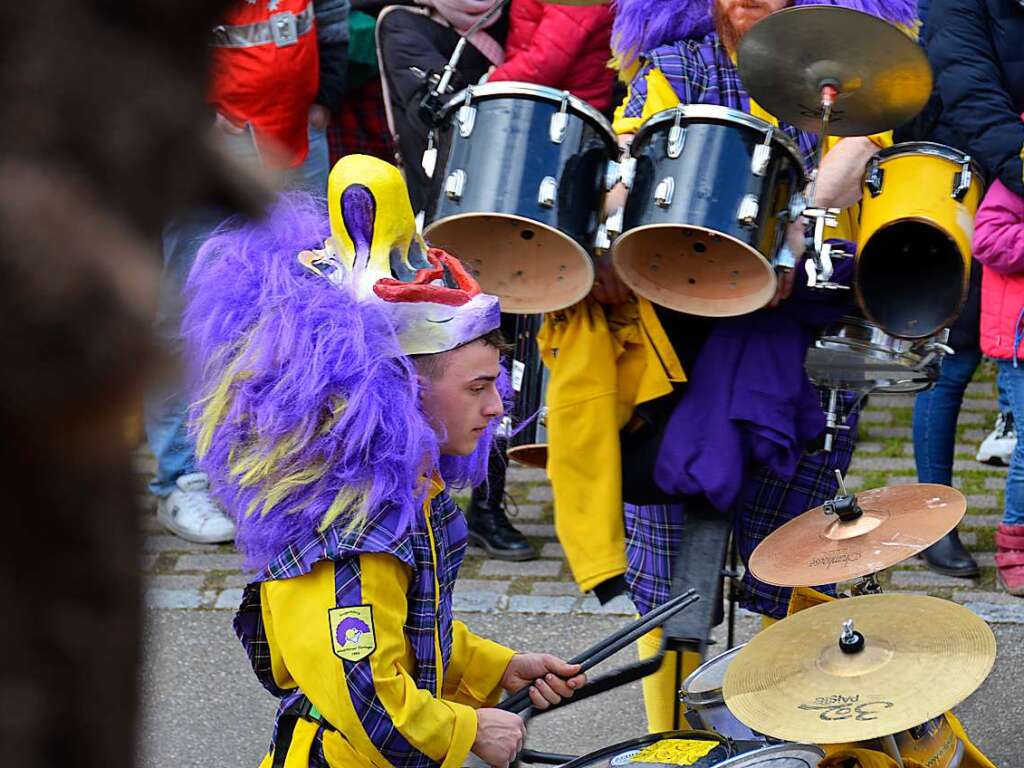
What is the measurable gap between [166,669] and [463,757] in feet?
6.78

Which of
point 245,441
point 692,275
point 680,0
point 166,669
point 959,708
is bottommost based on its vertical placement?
point 166,669

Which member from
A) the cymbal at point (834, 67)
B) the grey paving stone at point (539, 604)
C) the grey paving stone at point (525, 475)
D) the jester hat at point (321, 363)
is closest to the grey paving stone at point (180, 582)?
the grey paving stone at point (539, 604)

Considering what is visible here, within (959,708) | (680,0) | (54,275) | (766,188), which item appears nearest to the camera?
(54,275)

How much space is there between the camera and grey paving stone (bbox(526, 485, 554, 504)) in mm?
5258

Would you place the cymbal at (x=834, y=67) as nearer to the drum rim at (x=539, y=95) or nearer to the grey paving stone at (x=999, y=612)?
the drum rim at (x=539, y=95)

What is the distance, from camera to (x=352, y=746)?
7.61 ft

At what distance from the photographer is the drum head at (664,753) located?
2406mm

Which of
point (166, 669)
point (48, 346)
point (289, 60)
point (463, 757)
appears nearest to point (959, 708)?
point (463, 757)

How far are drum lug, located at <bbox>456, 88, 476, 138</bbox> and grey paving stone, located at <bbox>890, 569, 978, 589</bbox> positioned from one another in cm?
213

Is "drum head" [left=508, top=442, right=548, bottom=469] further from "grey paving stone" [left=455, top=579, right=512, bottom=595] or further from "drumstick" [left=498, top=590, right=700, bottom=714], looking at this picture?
"grey paving stone" [left=455, top=579, right=512, bottom=595]

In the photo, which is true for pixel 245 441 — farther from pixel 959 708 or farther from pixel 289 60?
pixel 289 60

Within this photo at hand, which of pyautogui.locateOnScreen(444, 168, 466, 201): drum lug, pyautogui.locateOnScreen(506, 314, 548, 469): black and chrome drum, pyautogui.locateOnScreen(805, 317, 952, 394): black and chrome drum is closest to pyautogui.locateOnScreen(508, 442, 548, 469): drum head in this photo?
pyautogui.locateOnScreen(506, 314, 548, 469): black and chrome drum

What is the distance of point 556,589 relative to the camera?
4.49 m

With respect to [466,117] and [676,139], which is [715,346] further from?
[466,117]
